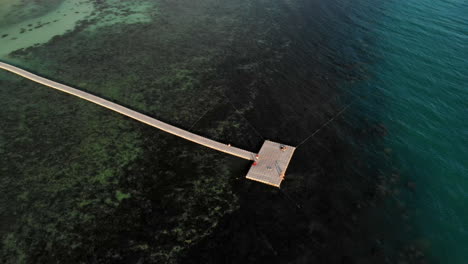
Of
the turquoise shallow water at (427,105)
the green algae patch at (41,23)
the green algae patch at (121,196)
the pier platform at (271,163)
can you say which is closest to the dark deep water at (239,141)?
the green algae patch at (121,196)

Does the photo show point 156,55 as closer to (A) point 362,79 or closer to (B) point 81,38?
(B) point 81,38

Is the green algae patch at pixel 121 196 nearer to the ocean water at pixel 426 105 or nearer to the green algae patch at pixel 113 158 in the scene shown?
the green algae patch at pixel 113 158

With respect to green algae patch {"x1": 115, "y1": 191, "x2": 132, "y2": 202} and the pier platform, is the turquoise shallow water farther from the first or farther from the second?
green algae patch {"x1": 115, "y1": 191, "x2": 132, "y2": 202}

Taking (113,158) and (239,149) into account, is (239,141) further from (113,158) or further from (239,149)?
(113,158)

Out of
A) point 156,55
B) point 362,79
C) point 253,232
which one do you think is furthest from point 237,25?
point 253,232

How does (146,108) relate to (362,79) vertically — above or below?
below

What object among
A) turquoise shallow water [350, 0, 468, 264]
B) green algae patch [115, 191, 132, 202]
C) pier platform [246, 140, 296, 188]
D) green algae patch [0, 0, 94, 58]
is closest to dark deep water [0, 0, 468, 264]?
green algae patch [115, 191, 132, 202]

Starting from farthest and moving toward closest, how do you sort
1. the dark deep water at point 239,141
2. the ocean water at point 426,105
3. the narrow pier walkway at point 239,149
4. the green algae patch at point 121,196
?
1. the narrow pier walkway at point 239,149
2. the green algae patch at point 121,196
3. the ocean water at point 426,105
4. the dark deep water at point 239,141
